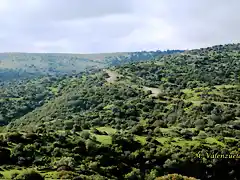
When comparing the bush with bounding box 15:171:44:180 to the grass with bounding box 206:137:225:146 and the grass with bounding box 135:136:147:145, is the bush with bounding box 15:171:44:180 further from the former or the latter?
the grass with bounding box 206:137:225:146

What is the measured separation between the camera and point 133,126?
88.3 meters

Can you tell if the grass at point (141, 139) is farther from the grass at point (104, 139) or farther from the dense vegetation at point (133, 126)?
the grass at point (104, 139)

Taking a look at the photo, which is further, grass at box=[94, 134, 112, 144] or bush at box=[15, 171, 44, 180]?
grass at box=[94, 134, 112, 144]

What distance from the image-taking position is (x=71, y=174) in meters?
46.3

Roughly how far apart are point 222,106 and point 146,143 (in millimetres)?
38894

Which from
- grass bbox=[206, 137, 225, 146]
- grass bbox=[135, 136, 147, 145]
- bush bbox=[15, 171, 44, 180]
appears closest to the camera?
bush bbox=[15, 171, 44, 180]

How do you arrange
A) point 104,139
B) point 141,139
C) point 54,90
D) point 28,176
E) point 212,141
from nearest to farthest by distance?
point 28,176 → point 104,139 → point 141,139 → point 212,141 → point 54,90

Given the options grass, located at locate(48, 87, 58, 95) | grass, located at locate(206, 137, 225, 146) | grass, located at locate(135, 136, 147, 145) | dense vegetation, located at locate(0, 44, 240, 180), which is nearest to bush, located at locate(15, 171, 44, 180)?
dense vegetation, located at locate(0, 44, 240, 180)

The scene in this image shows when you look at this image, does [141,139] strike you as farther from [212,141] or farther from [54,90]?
[54,90]

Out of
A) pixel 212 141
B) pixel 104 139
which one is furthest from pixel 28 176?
pixel 212 141

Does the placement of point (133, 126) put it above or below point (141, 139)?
below

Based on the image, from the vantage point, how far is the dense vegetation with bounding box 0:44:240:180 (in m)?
56.4

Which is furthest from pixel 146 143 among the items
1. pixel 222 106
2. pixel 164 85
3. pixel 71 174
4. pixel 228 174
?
pixel 164 85

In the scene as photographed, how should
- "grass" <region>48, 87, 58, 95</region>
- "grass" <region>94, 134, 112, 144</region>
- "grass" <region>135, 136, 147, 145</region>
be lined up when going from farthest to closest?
"grass" <region>48, 87, 58, 95</region>
"grass" <region>135, 136, 147, 145</region>
"grass" <region>94, 134, 112, 144</region>
